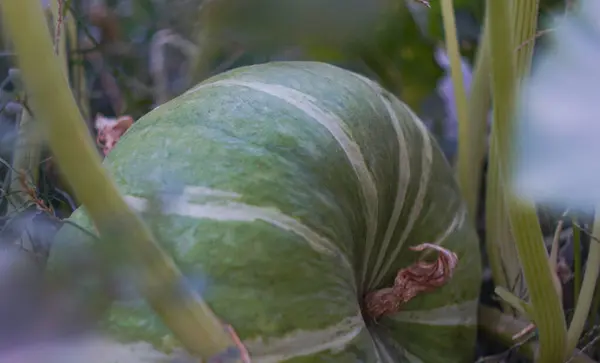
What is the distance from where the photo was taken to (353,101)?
1.59 feet

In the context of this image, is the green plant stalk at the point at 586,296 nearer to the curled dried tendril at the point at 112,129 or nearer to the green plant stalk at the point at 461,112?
the green plant stalk at the point at 461,112

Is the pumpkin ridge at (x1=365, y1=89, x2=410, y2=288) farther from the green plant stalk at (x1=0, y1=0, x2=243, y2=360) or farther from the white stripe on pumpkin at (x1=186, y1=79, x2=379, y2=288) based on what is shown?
the green plant stalk at (x1=0, y1=0, x2=243, y2=360)

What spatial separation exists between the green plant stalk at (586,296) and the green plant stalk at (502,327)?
5 centimetres

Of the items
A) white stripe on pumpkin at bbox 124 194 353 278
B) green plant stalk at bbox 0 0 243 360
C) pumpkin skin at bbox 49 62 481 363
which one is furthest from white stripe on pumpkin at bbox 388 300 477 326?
green plant stalk at bbox 0 0 243 360

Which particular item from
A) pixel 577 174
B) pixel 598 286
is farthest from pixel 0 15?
pixel 598 286

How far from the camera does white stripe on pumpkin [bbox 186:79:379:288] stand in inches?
17.8

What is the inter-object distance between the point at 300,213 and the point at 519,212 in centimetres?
12

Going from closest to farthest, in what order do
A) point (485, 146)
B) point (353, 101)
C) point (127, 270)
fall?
point (127, 270) < point (353, 101) < point (485, 146)

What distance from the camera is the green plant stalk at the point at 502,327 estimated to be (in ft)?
1.83

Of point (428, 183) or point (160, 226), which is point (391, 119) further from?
point (160, 226)

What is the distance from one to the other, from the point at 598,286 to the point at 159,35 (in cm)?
54

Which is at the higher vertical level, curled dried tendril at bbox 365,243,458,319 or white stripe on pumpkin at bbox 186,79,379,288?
white stripe on pumpkin at bbox 186,79,379,288

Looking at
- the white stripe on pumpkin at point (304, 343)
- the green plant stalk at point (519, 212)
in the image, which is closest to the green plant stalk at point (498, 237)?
the green plant stalk at point (519, 212)

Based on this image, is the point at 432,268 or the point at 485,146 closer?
the point at 432,268
